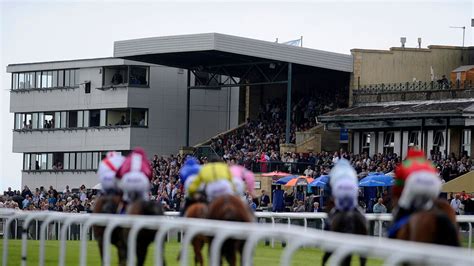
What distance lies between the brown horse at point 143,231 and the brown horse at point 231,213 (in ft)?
2.34

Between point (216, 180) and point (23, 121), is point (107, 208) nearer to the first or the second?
point (216, 180)

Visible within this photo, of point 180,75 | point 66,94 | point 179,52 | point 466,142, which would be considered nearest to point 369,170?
point 466,142

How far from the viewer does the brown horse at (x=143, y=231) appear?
15.8 meters

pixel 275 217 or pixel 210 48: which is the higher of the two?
pixel 210 48

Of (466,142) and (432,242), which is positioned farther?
(466,142)

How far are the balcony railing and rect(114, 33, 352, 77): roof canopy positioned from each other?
129 centimetres

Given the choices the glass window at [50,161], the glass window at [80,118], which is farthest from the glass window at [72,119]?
the glass window at [50,161]

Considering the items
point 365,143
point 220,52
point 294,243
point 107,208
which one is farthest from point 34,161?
point 294,243

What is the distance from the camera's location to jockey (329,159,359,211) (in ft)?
54.3

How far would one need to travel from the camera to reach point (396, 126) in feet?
146

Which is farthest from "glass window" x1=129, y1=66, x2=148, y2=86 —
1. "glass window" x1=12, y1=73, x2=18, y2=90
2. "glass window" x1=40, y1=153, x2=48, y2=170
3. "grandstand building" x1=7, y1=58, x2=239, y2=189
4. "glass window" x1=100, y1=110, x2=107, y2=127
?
"glass window" x1=12, y1=73, x2=18, y2=90

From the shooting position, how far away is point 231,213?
15.9 meters

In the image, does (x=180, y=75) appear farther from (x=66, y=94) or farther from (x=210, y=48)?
(x=210, y=48)

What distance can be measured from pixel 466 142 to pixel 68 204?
1209 cm
